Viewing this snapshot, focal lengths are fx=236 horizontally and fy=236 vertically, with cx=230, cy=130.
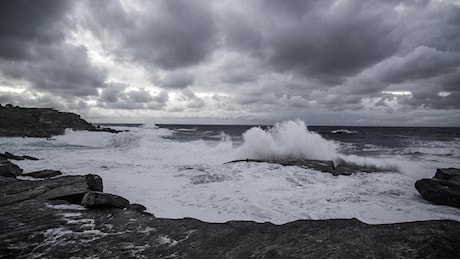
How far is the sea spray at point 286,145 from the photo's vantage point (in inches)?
588

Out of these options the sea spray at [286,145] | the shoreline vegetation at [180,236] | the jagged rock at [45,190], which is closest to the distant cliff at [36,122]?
the sea spray at [286,145]

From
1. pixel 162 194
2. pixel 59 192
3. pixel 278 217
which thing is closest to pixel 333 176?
pixel 278 217

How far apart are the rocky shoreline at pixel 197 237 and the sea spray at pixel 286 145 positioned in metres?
11.1

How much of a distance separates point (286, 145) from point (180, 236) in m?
12.2

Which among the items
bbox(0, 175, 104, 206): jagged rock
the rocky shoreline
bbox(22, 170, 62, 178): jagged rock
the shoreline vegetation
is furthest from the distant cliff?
the rocky shoreline

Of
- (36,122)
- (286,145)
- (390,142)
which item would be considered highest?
(36,122)

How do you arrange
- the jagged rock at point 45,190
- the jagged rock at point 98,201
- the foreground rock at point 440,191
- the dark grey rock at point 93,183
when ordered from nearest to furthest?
the jagged rock at point 98,201, the jagged rock at point 45,190, the dark grey rock at point 93,183, the foreground rock at point 440,191

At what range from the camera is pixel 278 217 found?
5.65 meters

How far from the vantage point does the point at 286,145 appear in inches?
599

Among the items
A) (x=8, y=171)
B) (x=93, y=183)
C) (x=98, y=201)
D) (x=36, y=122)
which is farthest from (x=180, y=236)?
(x=36, y=122)

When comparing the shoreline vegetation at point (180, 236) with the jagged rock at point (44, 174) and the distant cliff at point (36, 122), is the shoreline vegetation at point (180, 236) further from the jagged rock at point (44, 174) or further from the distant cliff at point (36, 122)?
the distant cliff at point (36, 122)

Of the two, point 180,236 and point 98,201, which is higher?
point 98,201

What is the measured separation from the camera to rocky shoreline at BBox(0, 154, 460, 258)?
9.93ft

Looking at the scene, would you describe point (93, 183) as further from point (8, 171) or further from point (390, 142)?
point (390, 142)
